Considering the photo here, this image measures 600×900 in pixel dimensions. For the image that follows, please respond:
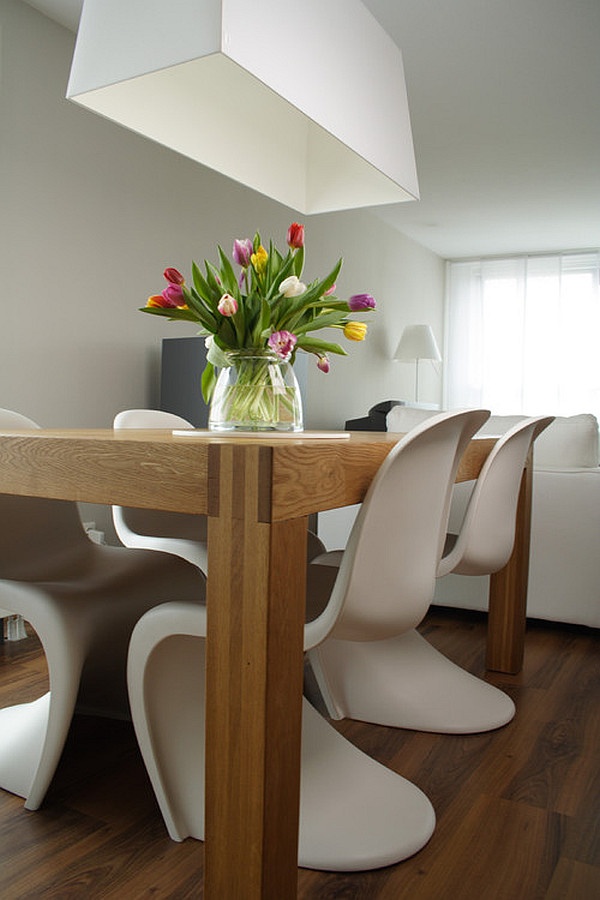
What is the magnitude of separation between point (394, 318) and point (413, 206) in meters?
1.02

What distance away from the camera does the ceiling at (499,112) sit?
315 cm

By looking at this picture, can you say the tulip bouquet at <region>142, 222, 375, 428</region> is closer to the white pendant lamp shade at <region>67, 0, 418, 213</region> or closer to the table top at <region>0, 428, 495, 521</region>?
the white pendant lamp shade at <region>67, 0, 418, 213</region>

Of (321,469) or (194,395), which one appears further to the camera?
(194,395)

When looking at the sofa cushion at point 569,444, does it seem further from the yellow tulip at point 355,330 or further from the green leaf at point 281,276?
the green leaf at point 281,276

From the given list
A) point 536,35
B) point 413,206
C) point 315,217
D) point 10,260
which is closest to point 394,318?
point 413,206

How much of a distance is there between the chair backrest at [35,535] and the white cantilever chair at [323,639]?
539 millimetres

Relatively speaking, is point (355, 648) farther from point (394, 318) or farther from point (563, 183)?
point (394, 318)

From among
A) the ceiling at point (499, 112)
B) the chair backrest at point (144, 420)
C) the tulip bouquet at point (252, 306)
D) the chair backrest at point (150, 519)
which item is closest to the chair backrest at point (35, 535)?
the chair backrest at point (150, 519)

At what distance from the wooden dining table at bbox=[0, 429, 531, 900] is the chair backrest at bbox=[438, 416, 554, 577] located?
2.88ft

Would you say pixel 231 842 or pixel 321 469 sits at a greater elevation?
pixel 321 469

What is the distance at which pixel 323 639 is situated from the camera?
3.82 feet

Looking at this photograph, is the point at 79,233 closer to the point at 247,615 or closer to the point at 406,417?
the point at 406,417

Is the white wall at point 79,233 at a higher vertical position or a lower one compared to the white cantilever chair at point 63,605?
higher

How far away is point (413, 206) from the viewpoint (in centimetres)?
588
